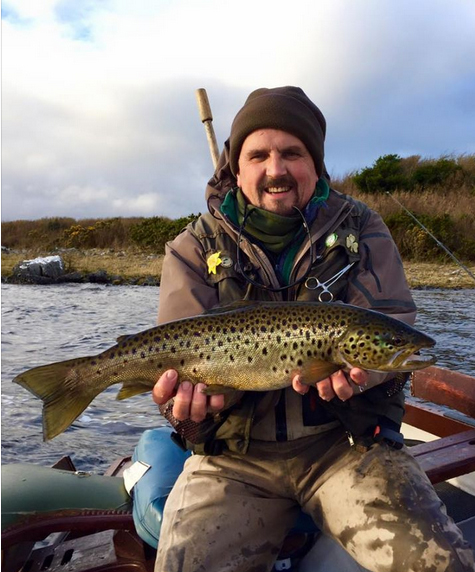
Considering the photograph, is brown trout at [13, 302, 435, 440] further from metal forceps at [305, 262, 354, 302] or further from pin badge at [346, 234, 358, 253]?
pin badge at [346, 234, 358, 253]

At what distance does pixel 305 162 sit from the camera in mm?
3342

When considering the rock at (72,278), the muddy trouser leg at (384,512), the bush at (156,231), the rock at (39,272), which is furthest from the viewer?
the bush at (156,231)

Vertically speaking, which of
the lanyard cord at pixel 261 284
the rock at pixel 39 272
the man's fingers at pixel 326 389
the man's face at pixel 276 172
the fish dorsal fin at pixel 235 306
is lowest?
the rock at pixel 39 272

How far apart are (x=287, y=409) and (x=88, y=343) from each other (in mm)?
10568

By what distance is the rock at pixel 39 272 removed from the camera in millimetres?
28609

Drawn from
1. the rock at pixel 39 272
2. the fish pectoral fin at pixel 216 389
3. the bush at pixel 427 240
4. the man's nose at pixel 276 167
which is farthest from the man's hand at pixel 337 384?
the rock at pixel 39 272

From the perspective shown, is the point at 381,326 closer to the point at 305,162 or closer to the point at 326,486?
the point at 326,486

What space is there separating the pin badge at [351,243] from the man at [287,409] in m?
0.01

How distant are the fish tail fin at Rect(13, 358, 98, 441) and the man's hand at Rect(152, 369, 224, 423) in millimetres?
314

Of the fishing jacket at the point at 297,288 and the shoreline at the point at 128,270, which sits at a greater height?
the fishing jacket at the point at 297,288

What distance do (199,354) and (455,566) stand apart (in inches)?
55.1

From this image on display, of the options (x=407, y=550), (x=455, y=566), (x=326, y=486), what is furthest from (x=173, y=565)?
(x=455, y=566)

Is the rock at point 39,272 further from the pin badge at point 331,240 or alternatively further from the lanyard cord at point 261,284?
the pin badge at point 331,240

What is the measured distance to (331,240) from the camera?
3.12m
